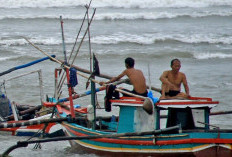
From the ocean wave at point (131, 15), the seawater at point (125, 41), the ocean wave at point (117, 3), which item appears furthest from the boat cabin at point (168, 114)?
the ocean wave at point (117, 3)

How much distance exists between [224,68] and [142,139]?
1112 centimetres

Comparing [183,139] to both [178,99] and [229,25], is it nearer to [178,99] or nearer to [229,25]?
[178,99]

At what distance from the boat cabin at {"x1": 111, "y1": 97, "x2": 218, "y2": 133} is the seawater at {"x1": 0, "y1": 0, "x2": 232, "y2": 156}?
1.78 m

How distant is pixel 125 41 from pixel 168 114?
17.1 meters

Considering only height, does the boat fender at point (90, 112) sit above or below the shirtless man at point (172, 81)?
below

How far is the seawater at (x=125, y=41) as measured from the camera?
16.0m

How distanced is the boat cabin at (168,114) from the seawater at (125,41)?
1.78 meters

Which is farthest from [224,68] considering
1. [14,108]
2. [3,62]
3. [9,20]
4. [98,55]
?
[9,20]

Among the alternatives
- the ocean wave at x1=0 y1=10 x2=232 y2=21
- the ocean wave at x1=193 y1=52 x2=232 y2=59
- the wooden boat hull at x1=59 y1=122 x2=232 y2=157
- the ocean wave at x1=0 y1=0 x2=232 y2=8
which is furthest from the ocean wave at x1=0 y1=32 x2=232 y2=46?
the wooden boat hull at x1=59 y1=122 x2=232 y2=157

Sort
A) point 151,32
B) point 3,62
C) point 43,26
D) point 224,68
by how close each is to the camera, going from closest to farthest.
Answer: point 224,68
point 3,62
point 151,32
point 43,26

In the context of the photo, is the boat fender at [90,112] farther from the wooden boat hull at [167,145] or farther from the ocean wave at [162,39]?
the ocean wave at [162,39]

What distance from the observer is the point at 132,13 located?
35719 mm

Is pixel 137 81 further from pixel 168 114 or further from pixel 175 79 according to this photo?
pixel 168 114

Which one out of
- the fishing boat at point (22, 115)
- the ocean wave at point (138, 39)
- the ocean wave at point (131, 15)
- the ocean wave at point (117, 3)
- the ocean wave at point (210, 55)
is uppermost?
the ocean wave at point (117, 3)
